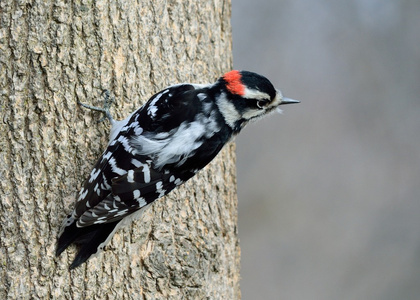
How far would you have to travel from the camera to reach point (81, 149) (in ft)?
7.66

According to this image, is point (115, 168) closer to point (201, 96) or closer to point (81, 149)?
point (81, 149)

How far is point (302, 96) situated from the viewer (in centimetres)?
583

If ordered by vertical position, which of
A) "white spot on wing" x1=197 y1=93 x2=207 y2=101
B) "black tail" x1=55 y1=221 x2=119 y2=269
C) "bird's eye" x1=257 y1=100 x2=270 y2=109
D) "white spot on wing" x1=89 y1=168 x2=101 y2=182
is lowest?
"black tail" x1=55 y1=221 x2=119 y2=269

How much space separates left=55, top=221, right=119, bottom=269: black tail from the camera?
2258 millimetres

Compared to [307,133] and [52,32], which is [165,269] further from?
[307,133]

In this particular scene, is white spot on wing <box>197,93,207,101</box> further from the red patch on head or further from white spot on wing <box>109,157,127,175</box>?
white spot on wing <box>109,157,127,175</box>

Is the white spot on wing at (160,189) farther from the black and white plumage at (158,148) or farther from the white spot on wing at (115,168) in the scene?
the white spot on wing at (115,168)

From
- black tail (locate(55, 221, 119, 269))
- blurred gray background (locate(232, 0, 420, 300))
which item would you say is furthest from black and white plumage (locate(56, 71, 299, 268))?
blurred gray background (locate(232, 0, 420, 300))

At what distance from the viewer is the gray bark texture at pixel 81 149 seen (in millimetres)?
2250

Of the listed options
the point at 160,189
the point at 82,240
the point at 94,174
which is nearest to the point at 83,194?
the point at 94,174

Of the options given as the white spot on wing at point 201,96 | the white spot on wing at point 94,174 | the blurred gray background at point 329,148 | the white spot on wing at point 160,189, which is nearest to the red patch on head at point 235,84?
the white spot on wing at point 201,96

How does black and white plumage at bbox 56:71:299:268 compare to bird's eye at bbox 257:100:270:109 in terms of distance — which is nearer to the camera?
black and white plumage at bbox 56:71:299:268

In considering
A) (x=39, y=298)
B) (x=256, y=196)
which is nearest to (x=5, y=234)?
(x=39, y=298)

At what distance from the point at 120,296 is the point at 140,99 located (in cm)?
86
